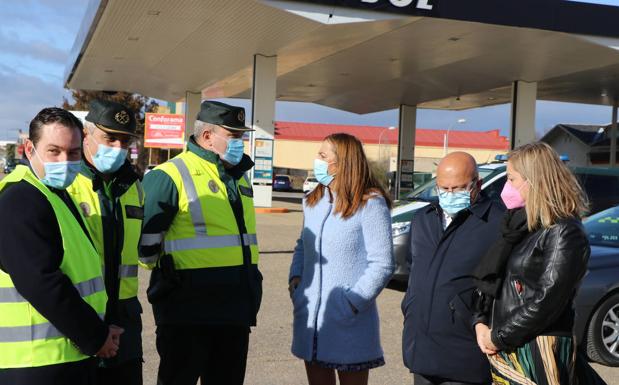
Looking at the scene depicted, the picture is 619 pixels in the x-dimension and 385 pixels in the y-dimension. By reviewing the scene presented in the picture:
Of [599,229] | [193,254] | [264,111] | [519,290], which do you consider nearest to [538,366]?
[519,290]

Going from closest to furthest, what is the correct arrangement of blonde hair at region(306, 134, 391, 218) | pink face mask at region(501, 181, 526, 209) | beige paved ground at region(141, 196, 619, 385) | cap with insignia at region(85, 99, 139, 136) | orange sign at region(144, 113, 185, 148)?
pink face mask at region(501, 181, 526, 209) → cap with insignia at region(85, 99, 139, 136) → blonde hair at region(306, 134, 391, 218) → beige paved ground at region(141, 196, 619, 385) → orange sign at region(144, 113, 185, 148)

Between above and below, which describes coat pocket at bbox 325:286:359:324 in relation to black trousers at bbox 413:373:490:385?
above

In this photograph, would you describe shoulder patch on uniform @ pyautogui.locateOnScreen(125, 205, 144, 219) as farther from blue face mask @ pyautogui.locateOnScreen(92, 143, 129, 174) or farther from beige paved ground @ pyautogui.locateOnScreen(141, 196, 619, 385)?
beige paved ground @ pyautogui.locateOnScreen(141, 196, 619, 385)

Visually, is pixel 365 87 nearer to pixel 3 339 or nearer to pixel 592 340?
pixel 592 340

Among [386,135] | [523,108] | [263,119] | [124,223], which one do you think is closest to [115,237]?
[124,223]

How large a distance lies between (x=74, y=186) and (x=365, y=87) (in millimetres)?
28190

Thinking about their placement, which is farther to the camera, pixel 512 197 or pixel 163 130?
pixel 163 130

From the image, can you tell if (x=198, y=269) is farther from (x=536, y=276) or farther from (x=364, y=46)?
(x=364, y=46)

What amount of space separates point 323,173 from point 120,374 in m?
1.55

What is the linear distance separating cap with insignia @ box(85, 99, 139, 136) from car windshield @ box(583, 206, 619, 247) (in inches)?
187

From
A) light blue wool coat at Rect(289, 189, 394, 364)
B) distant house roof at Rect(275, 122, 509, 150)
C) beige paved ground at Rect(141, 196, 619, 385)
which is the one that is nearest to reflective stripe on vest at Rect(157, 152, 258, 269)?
A: light blue wool coat at Rect(289, 189, 394, 364)

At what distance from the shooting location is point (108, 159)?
331 cm

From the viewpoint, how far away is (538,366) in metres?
2.93

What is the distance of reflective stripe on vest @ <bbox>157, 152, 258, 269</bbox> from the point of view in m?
3.57
